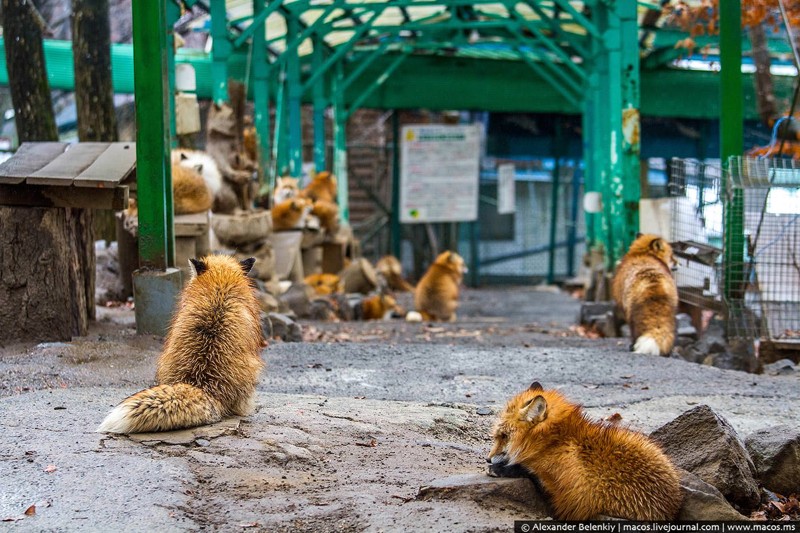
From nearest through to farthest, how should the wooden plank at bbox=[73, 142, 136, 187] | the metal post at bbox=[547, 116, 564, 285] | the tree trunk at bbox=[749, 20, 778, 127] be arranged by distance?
the wooden plank at bbox=[73, 142, 136, 187], the tree trunk at bbox=[749, 20, 778, 127], the metal post at bbox=[547, 116, 564, 285]

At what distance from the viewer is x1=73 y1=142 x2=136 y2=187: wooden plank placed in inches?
263

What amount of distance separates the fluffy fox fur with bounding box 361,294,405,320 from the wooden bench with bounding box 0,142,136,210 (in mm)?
6081

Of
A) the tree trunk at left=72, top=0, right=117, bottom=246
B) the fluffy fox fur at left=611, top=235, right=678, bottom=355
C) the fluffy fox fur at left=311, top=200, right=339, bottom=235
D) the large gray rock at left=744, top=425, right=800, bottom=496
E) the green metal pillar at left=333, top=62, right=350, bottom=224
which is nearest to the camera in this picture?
the large gray rock at left=744, top=425, right=800, bottom=496

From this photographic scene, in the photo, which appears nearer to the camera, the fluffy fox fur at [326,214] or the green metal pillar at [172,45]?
the green metal pillar at [172,45]

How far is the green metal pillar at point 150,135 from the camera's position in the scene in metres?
7.14

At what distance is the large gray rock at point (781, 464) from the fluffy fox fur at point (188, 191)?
6226 mm

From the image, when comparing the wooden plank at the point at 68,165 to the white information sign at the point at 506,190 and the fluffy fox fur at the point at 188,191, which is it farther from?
the white information sign at the point at 506,190

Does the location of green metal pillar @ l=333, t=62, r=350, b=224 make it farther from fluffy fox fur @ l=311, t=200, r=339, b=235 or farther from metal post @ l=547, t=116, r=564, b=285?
metal post @ l=547, t=116, r=564, b=285

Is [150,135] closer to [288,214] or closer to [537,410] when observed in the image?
[537,410]

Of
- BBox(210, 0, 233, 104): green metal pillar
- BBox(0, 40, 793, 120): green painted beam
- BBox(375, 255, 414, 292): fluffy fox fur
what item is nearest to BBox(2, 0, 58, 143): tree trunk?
BBox(210, 0, 233, 104): green metal pillar

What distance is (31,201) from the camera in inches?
266

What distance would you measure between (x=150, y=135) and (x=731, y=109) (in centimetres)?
551

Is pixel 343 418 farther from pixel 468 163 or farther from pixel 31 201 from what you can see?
pixel 468 163

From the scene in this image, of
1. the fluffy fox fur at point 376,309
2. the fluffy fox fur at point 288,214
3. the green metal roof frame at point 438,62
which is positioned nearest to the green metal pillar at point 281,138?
the green metal roof frame at point 438,62
